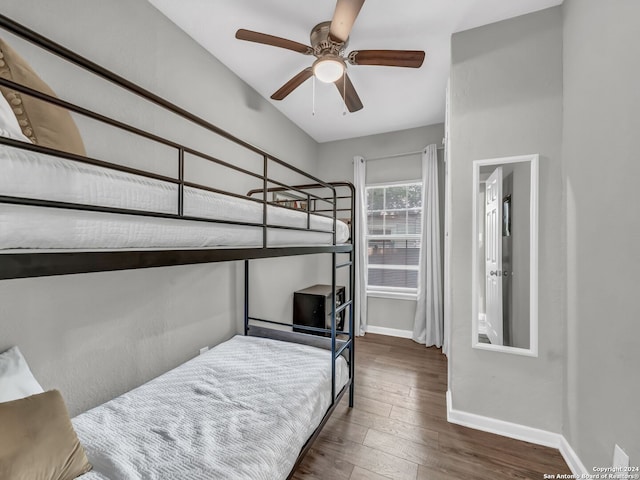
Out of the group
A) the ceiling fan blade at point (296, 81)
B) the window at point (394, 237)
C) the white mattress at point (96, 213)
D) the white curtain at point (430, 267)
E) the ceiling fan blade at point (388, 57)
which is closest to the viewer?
the white mattress at point (96, 213)

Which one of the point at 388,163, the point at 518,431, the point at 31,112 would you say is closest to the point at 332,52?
the point at 31,112

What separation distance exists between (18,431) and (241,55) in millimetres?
2483

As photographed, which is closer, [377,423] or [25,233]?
[25,233]

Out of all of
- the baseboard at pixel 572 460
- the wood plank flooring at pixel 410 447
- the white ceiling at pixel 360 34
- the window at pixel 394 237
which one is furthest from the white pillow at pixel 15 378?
the window at pixel 394 237

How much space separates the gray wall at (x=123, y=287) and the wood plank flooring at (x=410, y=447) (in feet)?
3.79

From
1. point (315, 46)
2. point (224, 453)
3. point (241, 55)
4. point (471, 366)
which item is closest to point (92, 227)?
point (224, 453)

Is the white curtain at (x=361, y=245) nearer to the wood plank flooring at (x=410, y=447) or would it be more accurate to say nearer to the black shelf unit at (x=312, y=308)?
the black shelf unit at (x=312, y=308)

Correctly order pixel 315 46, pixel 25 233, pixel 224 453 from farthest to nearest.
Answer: pixel 315 46 < pixel 224 453 < pixel 25 233

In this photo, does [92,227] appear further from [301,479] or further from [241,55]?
[241,55]

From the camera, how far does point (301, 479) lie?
1462 millimetres

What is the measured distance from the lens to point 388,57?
5.64 feet

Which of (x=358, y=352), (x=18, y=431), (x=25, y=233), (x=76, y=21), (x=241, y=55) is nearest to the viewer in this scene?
(x=25, y=233)

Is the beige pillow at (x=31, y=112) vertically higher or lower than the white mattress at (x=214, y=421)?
higher

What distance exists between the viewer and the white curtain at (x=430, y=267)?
130 inches
